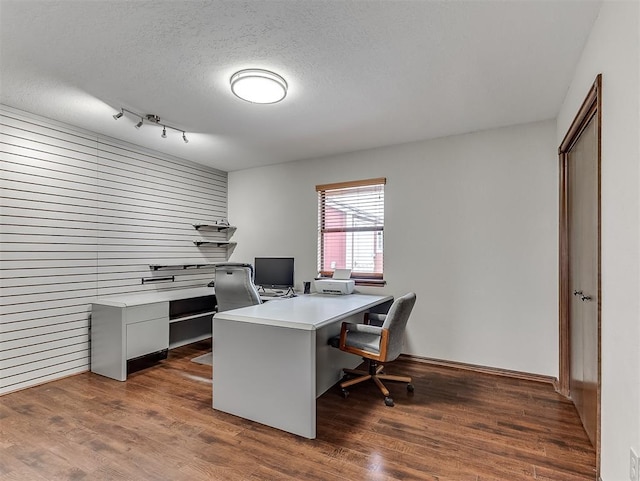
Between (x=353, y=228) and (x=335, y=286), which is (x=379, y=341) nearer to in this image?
(x=335, y=286)

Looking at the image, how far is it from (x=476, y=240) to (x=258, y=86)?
2.68 meters

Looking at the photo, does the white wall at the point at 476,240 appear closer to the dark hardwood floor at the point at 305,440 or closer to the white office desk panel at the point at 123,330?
the dark hardwood floor at the point at 305,440

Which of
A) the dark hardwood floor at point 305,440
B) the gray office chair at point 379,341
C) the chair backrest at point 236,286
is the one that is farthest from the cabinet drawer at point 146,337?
the gray office chair at point 379,341

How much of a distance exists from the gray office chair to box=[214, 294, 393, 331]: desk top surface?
0.24 meters

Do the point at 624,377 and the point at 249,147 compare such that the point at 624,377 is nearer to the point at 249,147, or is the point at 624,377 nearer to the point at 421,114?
the point at 421,114

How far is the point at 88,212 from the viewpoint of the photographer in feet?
12.0

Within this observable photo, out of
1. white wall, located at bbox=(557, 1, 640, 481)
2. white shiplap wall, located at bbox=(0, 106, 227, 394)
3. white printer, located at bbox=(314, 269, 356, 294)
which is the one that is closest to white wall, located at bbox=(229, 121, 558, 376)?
white printer, located at bbox=(314, 269, 356, 294)

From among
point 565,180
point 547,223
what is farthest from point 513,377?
point 565,180

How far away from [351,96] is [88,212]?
304 cm

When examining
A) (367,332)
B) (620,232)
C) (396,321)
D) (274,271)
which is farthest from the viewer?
(274,271)

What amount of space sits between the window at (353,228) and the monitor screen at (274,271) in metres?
0.45

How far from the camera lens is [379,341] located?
2.83m

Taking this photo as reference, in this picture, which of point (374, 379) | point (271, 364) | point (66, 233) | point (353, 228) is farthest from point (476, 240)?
point (66, 233)

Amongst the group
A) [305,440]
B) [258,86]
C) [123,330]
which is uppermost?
[258,86]
